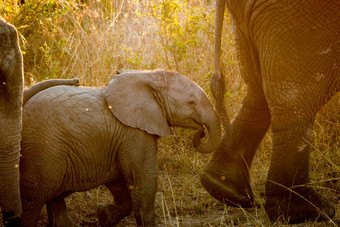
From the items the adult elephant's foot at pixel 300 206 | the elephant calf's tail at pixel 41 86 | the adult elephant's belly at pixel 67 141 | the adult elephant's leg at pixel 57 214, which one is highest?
the elephant calf's tail at pixel 41 86

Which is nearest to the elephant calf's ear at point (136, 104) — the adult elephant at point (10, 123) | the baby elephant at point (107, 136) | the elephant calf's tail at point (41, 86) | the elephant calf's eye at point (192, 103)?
the baby elephant at point (107, 136)

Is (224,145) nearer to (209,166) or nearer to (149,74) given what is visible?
(209,166)

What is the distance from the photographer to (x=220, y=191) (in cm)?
347

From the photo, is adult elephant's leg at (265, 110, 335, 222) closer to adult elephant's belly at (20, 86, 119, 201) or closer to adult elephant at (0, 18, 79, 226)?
adult elephant's belly at (20, 86, 119, 201)

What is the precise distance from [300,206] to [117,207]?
44.8 inches

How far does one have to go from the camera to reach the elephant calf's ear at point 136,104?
2992 millimetres

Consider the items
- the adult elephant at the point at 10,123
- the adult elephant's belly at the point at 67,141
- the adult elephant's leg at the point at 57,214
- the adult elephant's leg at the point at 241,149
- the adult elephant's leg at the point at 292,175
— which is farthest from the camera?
the adult elephant's leg at the point at 241,149

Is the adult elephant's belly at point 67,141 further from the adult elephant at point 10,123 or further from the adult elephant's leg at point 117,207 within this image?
the adult elephant at point 10,123

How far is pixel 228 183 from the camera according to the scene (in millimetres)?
3535

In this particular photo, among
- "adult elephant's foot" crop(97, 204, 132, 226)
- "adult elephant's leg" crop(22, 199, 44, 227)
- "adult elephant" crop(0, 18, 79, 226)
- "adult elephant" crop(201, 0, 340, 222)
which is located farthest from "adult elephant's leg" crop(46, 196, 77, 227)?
"adult elephant" crop(201, 0, 340, 222)

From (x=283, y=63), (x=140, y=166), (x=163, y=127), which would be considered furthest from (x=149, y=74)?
(x=283, y=63)

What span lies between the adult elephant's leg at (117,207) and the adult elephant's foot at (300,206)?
3.05 feet

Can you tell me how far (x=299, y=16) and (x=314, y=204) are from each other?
3.67ft

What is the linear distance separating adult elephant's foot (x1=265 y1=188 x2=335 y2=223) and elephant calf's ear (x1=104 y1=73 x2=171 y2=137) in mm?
798
